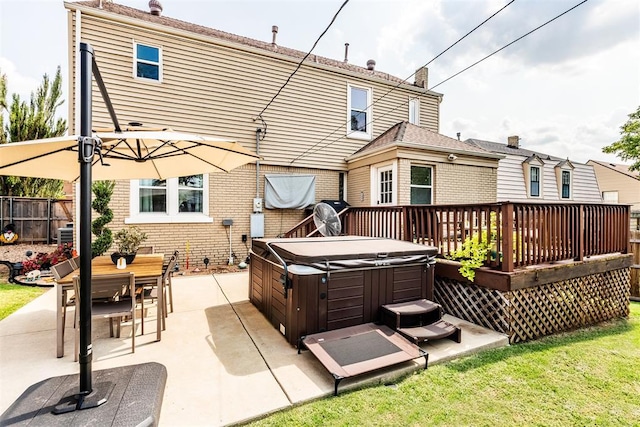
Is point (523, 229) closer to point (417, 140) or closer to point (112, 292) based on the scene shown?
point (417, 140)

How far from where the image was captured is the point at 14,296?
5.13 meters

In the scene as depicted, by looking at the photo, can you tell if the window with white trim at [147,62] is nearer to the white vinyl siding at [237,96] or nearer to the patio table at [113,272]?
the white vinyl siding at [237,96]

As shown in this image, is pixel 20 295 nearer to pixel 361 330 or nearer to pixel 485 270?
pixel 361 330

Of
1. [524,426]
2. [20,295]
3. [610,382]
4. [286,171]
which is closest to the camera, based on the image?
[524,426]

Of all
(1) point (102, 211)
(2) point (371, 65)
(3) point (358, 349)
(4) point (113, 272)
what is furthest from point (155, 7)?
(3) point (358, 349)

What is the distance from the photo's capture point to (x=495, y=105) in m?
7.68

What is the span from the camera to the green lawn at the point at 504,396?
2.30 metres

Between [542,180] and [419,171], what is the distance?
1029cm

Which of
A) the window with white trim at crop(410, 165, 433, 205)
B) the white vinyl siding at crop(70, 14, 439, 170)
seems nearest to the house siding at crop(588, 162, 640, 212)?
the window with white trim at crop(410, 165, 433, 205)

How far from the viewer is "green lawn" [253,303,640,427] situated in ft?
7.56

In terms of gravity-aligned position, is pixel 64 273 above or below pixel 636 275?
above

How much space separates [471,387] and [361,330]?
1.20m

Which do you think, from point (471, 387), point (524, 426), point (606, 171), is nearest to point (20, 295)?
point (471, 387)

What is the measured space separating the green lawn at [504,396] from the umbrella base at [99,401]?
2.87 ft
